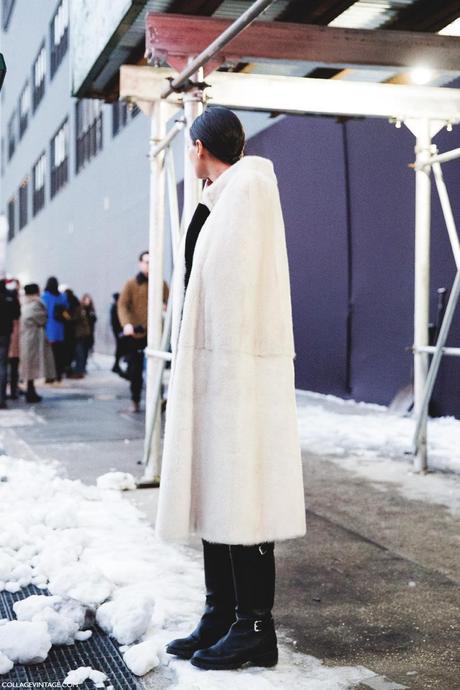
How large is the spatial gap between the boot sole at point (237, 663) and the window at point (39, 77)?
35039 millimetres

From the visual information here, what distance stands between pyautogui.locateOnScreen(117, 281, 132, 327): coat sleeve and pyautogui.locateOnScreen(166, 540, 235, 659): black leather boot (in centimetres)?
754

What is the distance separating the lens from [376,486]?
6938mm

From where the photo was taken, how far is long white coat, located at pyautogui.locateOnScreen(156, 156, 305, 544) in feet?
10.6

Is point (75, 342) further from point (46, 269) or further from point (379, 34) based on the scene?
point (46, 269)

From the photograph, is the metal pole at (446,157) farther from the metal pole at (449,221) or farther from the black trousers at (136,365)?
the black trousers at (136,365)

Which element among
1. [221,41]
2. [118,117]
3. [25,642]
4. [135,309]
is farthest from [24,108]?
[25,642]

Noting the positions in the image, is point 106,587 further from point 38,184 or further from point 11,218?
point 11,218

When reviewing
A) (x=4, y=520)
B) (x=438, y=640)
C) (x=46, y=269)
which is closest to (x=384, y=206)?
(x=4, y=520)

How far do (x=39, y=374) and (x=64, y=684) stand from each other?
10.8 metres

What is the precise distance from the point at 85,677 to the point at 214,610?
0.55 meters

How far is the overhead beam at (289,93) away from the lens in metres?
6.49

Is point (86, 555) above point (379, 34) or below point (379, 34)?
below

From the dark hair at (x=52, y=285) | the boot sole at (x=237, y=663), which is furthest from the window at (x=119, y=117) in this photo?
the boot sole at (x=237, y=663)

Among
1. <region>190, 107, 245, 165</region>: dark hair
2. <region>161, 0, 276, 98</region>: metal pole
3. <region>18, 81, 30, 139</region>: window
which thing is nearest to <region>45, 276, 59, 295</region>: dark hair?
<region>161, 0, 276, 98</region>: metal pole
